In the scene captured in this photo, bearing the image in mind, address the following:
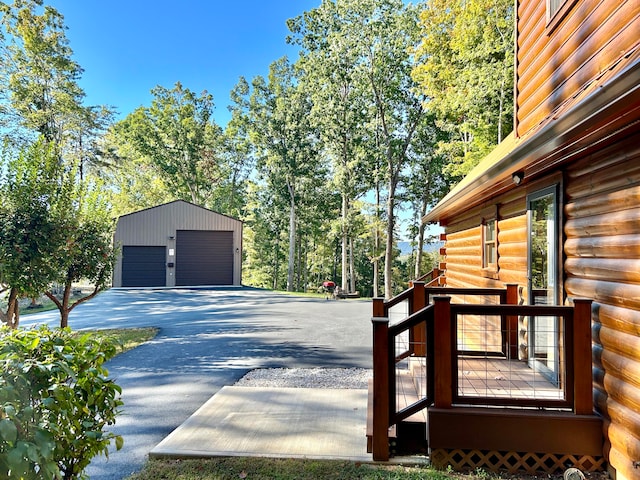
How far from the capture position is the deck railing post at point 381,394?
307cm

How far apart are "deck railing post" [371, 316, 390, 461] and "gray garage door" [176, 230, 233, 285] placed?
66.4 feet

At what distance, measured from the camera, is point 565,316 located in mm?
2900

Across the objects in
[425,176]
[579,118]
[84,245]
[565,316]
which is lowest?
[565,316]

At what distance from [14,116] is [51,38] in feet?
13.1

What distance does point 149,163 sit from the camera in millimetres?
31188

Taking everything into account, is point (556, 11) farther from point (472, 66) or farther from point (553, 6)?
point (472, 66)

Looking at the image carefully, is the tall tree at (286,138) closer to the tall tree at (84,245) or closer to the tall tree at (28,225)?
the tall tree at (84,245)

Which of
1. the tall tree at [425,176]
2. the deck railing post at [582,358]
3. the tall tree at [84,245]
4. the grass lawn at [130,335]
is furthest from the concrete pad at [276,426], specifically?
the tall tree at [425,176]

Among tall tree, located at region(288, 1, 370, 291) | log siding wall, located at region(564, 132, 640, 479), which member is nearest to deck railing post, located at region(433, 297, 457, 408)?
log siding wall, located at region(564, 132, 640, 479)

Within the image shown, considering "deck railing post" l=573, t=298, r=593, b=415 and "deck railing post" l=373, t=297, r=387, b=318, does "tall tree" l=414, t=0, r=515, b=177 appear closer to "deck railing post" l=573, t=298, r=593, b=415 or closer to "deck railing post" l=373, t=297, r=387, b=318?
"deck railing post" l=373, t=297, r=387, b=318

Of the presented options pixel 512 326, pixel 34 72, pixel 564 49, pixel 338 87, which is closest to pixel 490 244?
pixel 512 326

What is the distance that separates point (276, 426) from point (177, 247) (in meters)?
19.8

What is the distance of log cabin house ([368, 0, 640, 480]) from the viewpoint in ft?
8.34

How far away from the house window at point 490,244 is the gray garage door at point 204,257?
1788 centimetres
